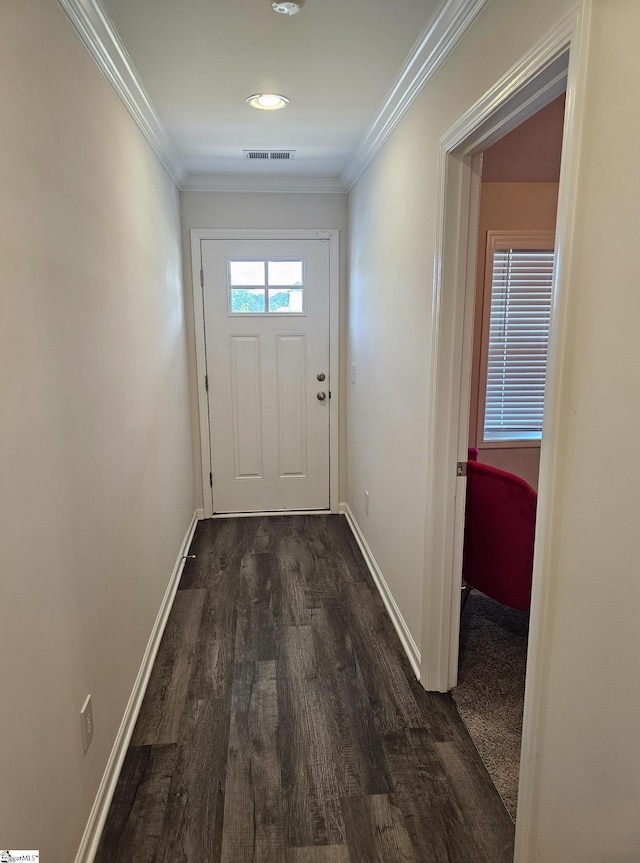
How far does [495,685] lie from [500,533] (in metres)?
0.61

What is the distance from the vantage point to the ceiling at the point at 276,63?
166cm

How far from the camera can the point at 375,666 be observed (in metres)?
2.36

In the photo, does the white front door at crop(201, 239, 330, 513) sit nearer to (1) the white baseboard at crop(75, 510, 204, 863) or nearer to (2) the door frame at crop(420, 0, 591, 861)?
(1) the white baseboard at crop(75, 510, 204, 863)

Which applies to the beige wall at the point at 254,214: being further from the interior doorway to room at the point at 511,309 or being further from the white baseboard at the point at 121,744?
the white baseboard at the point at 121,744

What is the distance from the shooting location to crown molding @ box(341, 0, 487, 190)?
1596 millimetres

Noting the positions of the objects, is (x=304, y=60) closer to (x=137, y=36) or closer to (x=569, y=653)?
(x=137, y=36)

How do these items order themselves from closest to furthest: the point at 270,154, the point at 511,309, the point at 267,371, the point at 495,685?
the point at 495,685, the point at 270,154, the point at 511,309, the point at 267,371

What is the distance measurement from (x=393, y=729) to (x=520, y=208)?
9.85 ft

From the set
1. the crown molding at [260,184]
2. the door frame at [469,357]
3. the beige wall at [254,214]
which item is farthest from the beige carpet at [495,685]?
the crown molding at [260,184]

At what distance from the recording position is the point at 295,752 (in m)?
1.90

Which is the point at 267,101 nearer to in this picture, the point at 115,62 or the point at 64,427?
the point at 115,62

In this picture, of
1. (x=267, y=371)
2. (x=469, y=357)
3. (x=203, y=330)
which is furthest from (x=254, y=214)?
(x=469, y=357)

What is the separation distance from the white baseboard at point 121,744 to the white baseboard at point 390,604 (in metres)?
1.12

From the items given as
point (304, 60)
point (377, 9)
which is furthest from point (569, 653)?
point (304, 60)
